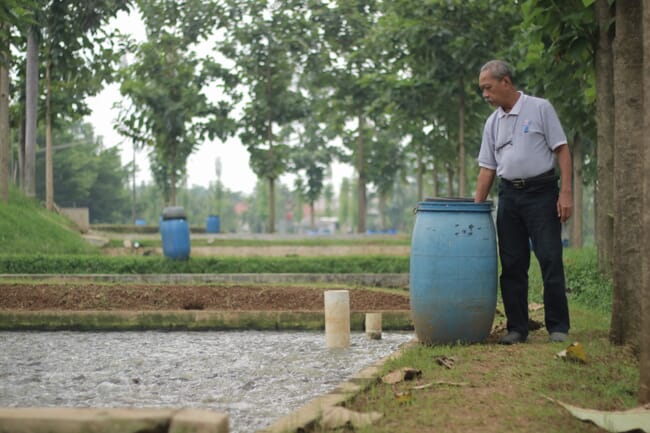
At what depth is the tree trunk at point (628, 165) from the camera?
22.5ft

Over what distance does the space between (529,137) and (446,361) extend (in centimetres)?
202

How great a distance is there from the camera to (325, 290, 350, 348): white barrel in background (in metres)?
8.71

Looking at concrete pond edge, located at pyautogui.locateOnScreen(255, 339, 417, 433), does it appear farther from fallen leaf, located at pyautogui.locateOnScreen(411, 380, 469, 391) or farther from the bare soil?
the bare soil

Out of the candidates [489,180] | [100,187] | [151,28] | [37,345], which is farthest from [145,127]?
[100,187]

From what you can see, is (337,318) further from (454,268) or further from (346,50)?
(346,50)

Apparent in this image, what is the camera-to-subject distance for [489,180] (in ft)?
24.9

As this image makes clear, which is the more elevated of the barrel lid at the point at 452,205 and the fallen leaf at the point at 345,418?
the barrel lid at the point at 452,205

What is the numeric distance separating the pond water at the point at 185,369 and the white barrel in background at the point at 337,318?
108 mm

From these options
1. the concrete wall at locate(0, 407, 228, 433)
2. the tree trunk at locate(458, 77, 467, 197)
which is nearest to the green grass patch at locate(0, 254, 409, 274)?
the tree trunk at locate(458, 77, 467, 197)

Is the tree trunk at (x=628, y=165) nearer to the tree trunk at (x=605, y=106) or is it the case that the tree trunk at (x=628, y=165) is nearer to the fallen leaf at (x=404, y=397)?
the tree trunk at (x=605, y=106)

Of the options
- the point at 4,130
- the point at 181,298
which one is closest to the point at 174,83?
the point at 4,130

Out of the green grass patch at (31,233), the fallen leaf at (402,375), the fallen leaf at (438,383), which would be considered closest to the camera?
the fallen leaf at (438,383)

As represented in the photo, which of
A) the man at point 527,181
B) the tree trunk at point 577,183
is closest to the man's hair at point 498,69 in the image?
the man at point 527,181

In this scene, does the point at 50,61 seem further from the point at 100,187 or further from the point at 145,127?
the point at 100,187
